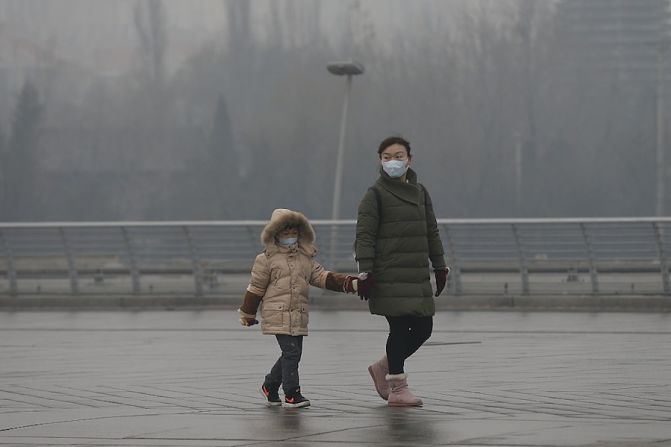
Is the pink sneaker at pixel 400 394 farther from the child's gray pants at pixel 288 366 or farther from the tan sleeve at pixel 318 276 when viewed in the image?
the tan sleeve at pixel 318 276

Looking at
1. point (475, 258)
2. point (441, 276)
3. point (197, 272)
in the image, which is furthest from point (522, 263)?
point (441, 276)

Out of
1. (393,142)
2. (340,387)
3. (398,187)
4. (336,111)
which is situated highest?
(336,111)

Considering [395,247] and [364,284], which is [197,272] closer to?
[395,247]

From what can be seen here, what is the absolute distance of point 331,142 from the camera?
3403 inches

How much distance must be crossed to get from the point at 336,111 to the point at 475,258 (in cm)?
6463

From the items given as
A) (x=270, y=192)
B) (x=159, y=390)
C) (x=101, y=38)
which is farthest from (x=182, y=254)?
(x=101, y=38)

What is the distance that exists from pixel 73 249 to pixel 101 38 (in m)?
70.3

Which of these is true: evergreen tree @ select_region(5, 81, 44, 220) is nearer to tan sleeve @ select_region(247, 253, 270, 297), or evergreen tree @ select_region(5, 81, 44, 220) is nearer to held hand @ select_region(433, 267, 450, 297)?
tan sleeve @ select_region(247, 253, 270, 297)

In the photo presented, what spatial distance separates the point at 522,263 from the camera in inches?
840

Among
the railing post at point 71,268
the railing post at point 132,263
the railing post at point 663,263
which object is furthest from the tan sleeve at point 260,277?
the railing post at point 71,268

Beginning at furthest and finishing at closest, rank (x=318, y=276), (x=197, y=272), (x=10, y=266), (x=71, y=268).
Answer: (x=10, y=266), (x=71, y=268), (x=197, y=272), (x=318, y=276)

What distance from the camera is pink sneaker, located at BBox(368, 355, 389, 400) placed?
8.12 m

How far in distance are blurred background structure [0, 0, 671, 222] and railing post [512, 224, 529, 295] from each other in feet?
184

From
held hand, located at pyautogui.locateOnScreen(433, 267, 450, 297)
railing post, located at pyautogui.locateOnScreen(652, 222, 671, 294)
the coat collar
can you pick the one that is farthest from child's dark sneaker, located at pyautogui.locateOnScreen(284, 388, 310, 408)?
railing post, located at pyautogui.locateOnScreen(652, 222, 671, 294)
